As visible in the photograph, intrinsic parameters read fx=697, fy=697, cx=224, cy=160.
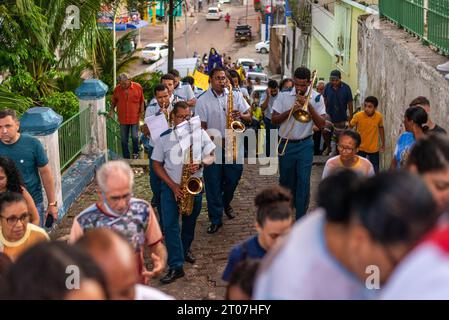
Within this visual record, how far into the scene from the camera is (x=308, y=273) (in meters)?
2.22

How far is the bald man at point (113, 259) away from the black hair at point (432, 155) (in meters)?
1.76

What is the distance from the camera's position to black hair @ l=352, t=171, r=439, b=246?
6.47 ft

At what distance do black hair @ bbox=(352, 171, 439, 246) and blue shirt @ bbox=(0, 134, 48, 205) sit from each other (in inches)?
184

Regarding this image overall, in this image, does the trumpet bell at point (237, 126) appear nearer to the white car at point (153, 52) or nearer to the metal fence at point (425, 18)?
the metal fence at point (425, 18)

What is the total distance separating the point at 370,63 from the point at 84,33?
5.56 m

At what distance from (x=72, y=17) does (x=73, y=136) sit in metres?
4.59

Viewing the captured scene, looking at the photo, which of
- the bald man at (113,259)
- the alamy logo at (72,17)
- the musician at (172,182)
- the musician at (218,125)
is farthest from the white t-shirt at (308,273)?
the alamy logo at (72,17)

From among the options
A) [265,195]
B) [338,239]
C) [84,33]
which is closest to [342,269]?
[338,239]

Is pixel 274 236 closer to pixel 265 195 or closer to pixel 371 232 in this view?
pixel 265 195

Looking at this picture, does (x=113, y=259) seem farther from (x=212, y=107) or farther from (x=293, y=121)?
(x=212, y=107)

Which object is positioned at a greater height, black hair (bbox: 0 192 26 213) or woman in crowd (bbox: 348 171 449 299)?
woman in crowd (bbox: 348 171 449 299)

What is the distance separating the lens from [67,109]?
1194cm

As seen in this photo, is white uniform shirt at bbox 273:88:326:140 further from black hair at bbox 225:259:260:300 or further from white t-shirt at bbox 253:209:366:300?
white t-shirt at bbox 253:209:366:300

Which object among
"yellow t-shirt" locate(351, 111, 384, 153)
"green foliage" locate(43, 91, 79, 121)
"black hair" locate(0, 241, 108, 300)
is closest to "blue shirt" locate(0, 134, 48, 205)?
"black hair" locate(0, 241, 108, 300)
